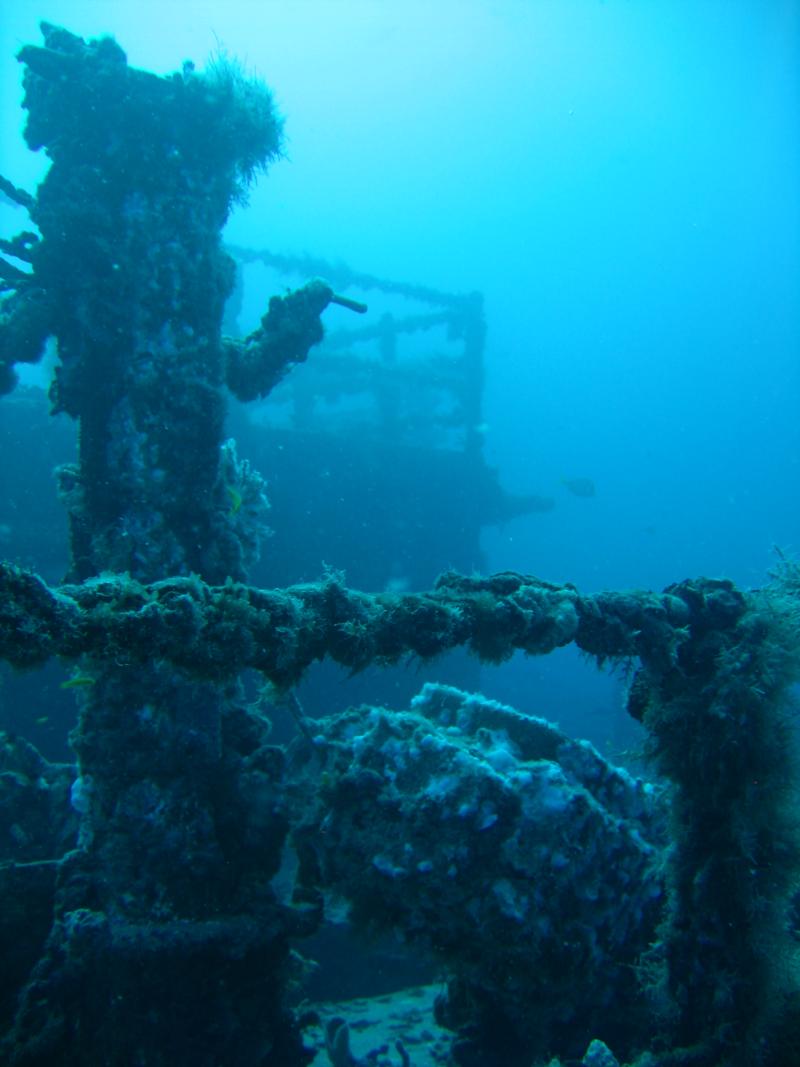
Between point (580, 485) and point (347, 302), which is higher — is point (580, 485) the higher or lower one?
the higher one

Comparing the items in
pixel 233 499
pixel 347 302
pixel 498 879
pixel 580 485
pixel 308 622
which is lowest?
pixel 498 879

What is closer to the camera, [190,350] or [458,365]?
[190,350]

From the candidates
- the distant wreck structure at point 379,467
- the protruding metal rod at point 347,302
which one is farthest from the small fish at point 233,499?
the distant wreck structure at point 379,467

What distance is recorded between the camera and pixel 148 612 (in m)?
2.48

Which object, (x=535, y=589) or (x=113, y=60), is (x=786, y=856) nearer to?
(x=535, y=589)

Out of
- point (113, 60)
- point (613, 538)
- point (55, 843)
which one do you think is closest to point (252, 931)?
point (55, 843)

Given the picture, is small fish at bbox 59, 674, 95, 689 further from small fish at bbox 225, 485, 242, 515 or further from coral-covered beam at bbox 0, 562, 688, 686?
coral-covered beam at bbox 0, 562, 688, 686

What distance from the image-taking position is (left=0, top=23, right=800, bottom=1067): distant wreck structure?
348cm

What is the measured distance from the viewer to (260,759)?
5.16 meters

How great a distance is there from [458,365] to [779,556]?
1663 cm

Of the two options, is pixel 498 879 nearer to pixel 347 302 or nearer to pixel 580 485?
pixel 347 302

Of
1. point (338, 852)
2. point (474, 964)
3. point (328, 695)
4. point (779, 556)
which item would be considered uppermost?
point (328, 695)

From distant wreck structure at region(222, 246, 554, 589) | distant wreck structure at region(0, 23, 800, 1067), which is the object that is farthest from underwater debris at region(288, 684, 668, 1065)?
distant wreck structure at region(222, 246, 554, 589)

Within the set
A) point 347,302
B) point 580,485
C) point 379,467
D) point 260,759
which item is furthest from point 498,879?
point 580,485
